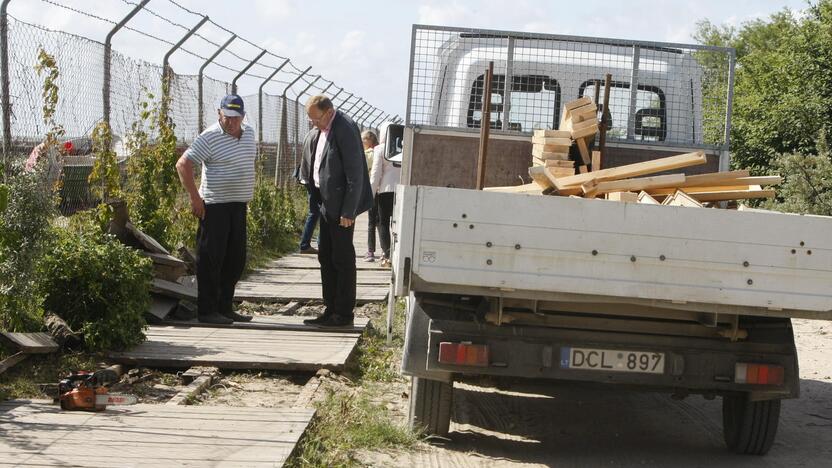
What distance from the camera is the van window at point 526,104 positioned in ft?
29.4

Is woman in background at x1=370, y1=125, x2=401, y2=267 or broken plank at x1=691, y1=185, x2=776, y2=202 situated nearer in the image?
broken plank at x1=691, y1=185, x2=776, y2=202

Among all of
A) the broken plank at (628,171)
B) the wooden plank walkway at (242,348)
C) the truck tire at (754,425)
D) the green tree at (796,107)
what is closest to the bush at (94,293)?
the wooden plank walkway at (242,348)

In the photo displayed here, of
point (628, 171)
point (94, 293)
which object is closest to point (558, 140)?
point (628, 171)

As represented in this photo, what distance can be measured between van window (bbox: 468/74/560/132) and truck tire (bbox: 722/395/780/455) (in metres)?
3.15

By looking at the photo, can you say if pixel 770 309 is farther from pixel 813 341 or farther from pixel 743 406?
pixel 813 341

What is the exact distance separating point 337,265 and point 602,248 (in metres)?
3.66

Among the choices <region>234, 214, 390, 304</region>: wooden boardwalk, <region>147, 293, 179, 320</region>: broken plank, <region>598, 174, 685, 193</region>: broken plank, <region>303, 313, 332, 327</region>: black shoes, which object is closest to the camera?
<region>598, 174, 685, 193</region>: broken plank

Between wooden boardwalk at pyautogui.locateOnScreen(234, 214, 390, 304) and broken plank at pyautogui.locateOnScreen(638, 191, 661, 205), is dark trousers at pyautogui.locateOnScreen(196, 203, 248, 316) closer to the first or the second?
wooden boardwalk at pyautogui.locateOnScreen(234, 214, 390, 304)

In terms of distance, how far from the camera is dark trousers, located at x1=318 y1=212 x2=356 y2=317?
8.91m

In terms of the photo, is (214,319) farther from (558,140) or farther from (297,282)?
(297,282)

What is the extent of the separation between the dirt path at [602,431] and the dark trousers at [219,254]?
6.99 ft

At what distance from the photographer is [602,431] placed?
7090mm

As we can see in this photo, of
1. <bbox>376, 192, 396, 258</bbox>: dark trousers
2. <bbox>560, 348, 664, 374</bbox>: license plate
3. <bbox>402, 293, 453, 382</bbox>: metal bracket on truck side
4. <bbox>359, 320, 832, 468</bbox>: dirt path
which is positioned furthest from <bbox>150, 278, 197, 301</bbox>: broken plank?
<bbox>376, 192, 396, 258</bbox>: dark trousers

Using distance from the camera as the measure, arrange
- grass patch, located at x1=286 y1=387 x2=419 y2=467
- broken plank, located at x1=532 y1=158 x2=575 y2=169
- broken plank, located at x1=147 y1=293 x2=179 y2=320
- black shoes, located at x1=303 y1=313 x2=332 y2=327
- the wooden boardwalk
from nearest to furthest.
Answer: grass patch, located at x1=286 y1=387 x2=419 y2=467 → broken plank, located at x1=532 y1=158 x2=575 y2=169 → broken plank, located at x1=147 y1=293 x2=179 y2=320 → black shoes, located at x1=303 y1=313 x2=332 y2=327 → the wooden boardwalk
